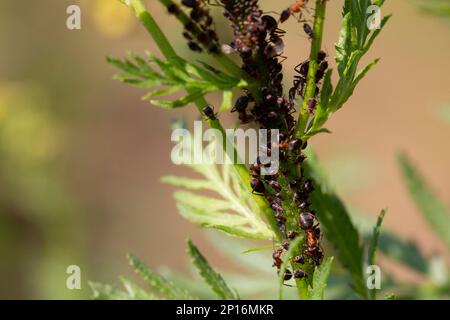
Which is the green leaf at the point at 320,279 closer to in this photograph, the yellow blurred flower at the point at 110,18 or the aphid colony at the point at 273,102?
the aphid colony at the point at 273,102

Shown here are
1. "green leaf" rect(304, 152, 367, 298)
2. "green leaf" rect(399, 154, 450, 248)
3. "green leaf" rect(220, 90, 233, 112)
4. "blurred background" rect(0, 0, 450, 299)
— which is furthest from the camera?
"blurred background" rect(0, 0, 450, 299)

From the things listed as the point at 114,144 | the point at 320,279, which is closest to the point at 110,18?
the point at 320,279

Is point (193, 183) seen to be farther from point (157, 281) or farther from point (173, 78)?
point (173, 78)

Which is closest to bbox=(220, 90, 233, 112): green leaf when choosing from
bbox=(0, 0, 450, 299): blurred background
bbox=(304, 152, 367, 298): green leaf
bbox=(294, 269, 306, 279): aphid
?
bbox=(294, 269, 306, 279): aphid

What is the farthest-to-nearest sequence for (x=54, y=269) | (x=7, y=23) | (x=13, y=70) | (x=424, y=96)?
(x=424, y=96), (x=7, y=23), (x=13, y=70), (x=54, y=269)

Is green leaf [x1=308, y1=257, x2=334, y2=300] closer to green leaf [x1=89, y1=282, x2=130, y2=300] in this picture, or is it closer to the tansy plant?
the tansy plant
